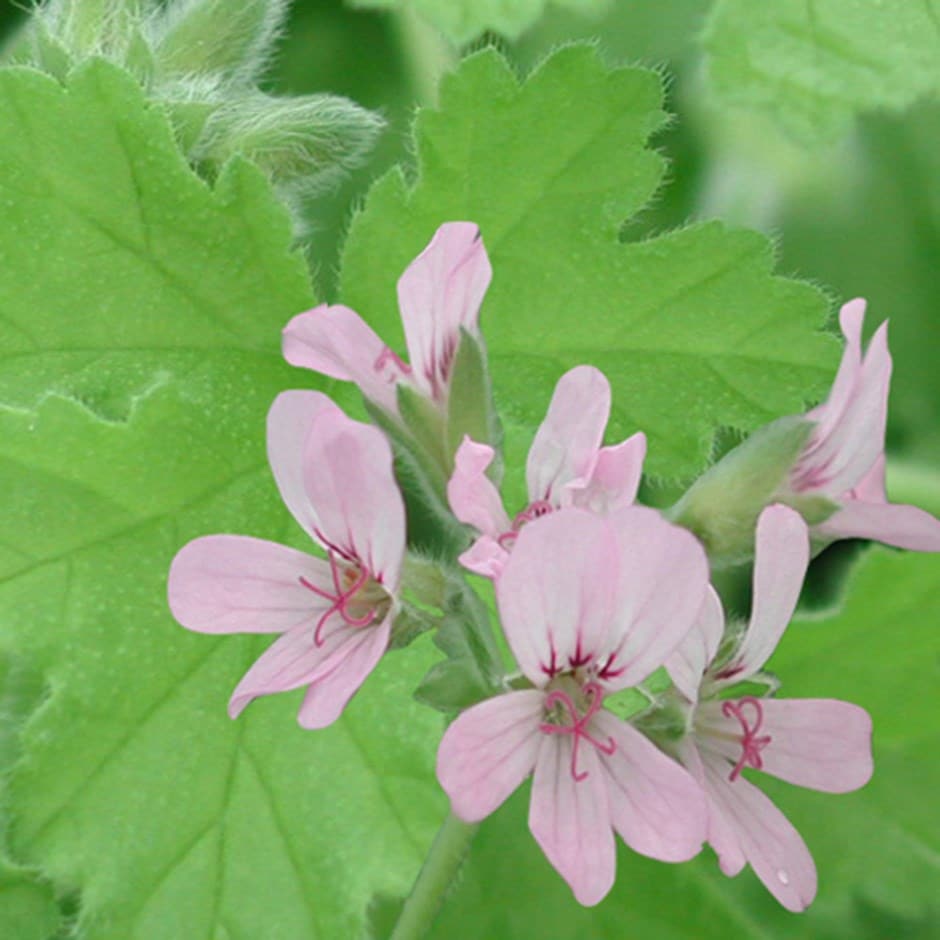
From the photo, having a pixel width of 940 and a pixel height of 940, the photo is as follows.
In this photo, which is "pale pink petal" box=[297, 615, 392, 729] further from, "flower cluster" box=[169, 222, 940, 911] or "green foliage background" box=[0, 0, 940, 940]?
"green foliage background" box=[0, 0, 940, 940]

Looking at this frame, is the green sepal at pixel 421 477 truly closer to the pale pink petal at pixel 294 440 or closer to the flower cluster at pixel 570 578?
the flower cluster at pixel 570 578

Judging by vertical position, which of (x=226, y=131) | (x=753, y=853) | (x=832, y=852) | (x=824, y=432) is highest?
(x=226, y=131)

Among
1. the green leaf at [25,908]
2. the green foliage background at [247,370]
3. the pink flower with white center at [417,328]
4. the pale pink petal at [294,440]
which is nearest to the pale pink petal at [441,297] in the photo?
the pink flower with white center at [417,328]

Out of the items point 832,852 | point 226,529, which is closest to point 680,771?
point 226,529

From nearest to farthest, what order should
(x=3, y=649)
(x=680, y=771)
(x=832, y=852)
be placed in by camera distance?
(x=680, y=771), (x=3, y=649), (x=832, y=852)

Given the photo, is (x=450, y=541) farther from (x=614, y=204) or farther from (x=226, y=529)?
(x=614, y=204)

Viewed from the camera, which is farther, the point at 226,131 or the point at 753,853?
the point at 226,131
